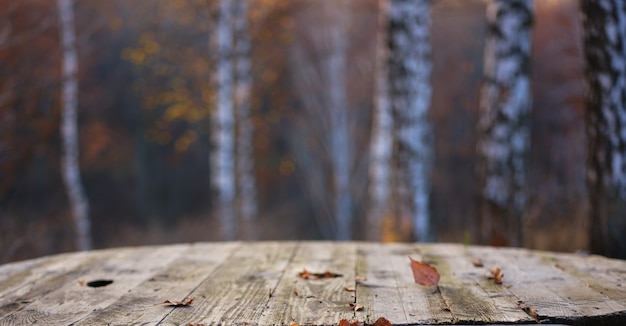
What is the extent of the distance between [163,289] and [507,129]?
10.7 ft

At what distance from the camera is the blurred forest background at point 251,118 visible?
11266 mm

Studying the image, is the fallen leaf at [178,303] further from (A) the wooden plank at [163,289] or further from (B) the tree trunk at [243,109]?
(B) the tree trunk at [243,109]

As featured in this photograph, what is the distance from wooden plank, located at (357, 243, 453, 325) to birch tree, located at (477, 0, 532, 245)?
202 centimetres

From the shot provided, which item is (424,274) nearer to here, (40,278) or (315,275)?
(315,275)

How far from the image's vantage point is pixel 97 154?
51.1 ft

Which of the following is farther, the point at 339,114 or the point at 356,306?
the point at 339,114

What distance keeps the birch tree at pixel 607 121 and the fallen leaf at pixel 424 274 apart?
1.68m

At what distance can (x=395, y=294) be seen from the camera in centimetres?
213

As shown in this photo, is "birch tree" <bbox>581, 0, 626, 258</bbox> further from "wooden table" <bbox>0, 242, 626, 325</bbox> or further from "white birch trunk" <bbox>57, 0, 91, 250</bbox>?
"white birch trunk" <bbox>57, 0, 91, 250</bbox>

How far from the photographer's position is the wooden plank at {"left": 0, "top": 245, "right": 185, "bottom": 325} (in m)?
1.92

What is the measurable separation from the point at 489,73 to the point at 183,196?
1379 cm

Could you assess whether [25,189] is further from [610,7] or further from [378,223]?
[610,7]

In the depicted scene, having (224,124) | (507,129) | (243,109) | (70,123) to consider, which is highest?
(243,109)

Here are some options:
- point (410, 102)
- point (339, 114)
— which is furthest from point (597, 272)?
point (339, 114)
